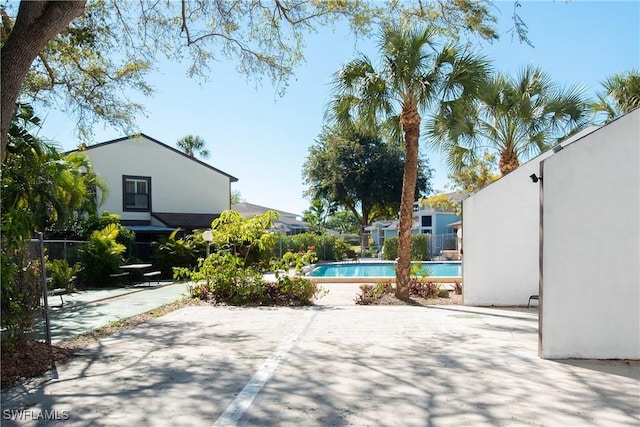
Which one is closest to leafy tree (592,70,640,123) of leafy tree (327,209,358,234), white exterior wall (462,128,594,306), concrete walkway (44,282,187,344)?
white exterior wall (462,128,594,306)

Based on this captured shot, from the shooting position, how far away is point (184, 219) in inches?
1037

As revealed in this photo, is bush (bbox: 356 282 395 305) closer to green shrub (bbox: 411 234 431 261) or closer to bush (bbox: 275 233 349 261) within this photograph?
bush (bbox: 275 233 349 261)

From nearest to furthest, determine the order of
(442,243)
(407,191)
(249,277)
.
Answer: (407,191) → (249,277) → (442,243)

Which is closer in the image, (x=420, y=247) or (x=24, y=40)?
(x=24, y=40)

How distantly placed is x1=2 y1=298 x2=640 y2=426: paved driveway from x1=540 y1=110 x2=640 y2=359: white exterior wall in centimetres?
37

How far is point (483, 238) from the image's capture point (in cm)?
1180

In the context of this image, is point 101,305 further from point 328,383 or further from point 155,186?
point 155,186

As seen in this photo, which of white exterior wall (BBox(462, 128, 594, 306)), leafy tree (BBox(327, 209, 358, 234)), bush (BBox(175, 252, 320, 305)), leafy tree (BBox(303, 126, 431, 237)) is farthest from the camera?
leafy tree (BBox(327, 209, 358, 234))

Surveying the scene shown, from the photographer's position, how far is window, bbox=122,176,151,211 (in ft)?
85.7

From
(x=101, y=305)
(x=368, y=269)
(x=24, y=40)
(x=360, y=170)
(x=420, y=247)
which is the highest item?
(x=360, y=170)

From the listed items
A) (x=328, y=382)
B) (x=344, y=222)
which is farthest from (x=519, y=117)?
(x=344, y=222)

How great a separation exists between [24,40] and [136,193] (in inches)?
857

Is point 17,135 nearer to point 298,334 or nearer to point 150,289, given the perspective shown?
point 298,334

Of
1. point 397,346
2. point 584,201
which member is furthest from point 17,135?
point 584,201
